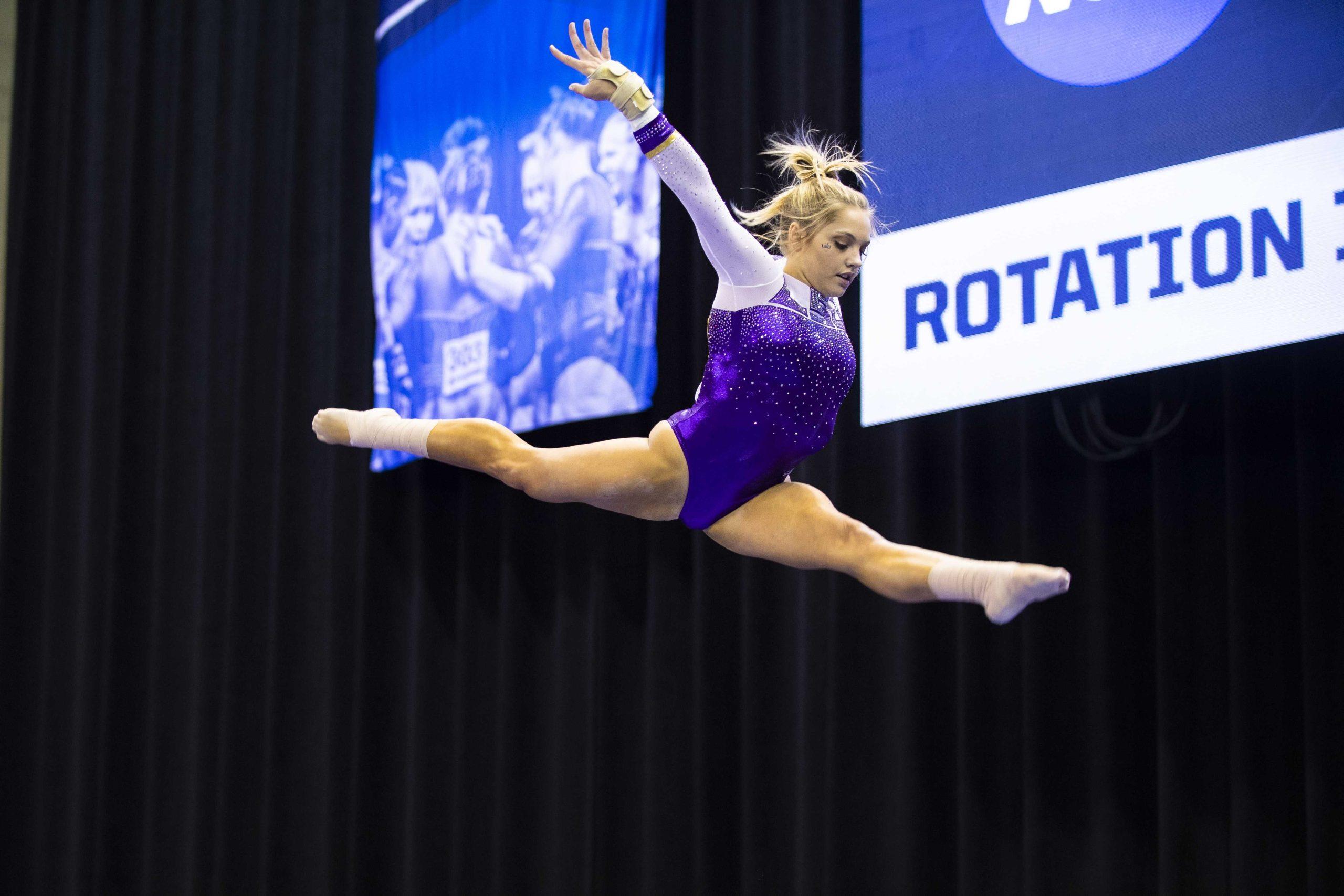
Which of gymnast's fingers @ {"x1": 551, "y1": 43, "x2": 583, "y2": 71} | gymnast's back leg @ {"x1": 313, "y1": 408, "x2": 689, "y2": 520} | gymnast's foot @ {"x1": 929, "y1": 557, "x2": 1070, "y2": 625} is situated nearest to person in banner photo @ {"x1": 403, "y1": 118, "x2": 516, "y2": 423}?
gymnast's back leg @ {"x1": 313, "y1": 408, "x2": 689, "y2": 520}

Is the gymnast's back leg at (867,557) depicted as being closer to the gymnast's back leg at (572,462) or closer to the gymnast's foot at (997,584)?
the gymnast's foot at (997,584)

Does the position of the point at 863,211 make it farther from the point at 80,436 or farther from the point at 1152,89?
the point at 80,436

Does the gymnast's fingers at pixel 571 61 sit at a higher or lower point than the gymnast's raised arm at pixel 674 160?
higher

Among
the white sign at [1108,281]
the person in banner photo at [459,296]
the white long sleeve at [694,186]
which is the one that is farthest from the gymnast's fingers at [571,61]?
the person in banner photo at [459,296]

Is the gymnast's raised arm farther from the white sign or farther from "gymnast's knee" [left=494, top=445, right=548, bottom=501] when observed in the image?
the white sign

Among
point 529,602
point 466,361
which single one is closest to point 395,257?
point 466,361

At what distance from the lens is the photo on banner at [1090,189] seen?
289cm

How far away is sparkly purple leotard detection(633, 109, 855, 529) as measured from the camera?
2504mm

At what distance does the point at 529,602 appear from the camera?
180 inches

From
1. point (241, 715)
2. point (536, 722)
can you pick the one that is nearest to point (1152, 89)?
point (536, 722)

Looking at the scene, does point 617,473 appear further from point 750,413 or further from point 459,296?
point 459,296

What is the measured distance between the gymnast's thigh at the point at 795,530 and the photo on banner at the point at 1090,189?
0.85 metres

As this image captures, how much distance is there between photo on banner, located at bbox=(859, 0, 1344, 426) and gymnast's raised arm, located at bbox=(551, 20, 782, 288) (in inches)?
38.9

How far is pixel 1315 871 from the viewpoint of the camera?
2938mm
